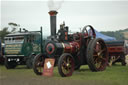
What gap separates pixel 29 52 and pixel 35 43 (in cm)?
64

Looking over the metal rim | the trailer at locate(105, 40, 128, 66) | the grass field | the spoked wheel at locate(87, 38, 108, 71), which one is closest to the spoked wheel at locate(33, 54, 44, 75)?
the grass field

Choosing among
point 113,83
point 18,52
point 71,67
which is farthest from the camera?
point 18,52

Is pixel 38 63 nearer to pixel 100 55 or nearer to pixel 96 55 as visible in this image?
pixel 96 55

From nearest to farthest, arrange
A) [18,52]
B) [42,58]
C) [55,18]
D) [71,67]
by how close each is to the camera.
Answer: [71,67]
[42,58]
[55,18]
[18,52]

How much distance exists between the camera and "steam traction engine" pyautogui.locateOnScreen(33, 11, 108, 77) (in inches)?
299

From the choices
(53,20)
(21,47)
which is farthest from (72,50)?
(21,47)

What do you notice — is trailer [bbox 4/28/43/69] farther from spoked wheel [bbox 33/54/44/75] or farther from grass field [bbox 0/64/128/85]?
grass field [bbox 0/64/128/85]

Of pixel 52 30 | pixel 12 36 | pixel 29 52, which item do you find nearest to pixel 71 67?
pixel 52 30

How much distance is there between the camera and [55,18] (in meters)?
8.80

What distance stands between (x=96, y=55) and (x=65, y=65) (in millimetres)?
1730

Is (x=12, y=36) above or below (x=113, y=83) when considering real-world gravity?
above

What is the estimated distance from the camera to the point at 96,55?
27.8 feet

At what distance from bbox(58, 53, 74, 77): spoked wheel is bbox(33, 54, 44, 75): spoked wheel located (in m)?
1.11

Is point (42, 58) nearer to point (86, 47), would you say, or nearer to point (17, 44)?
point (86, 47)
